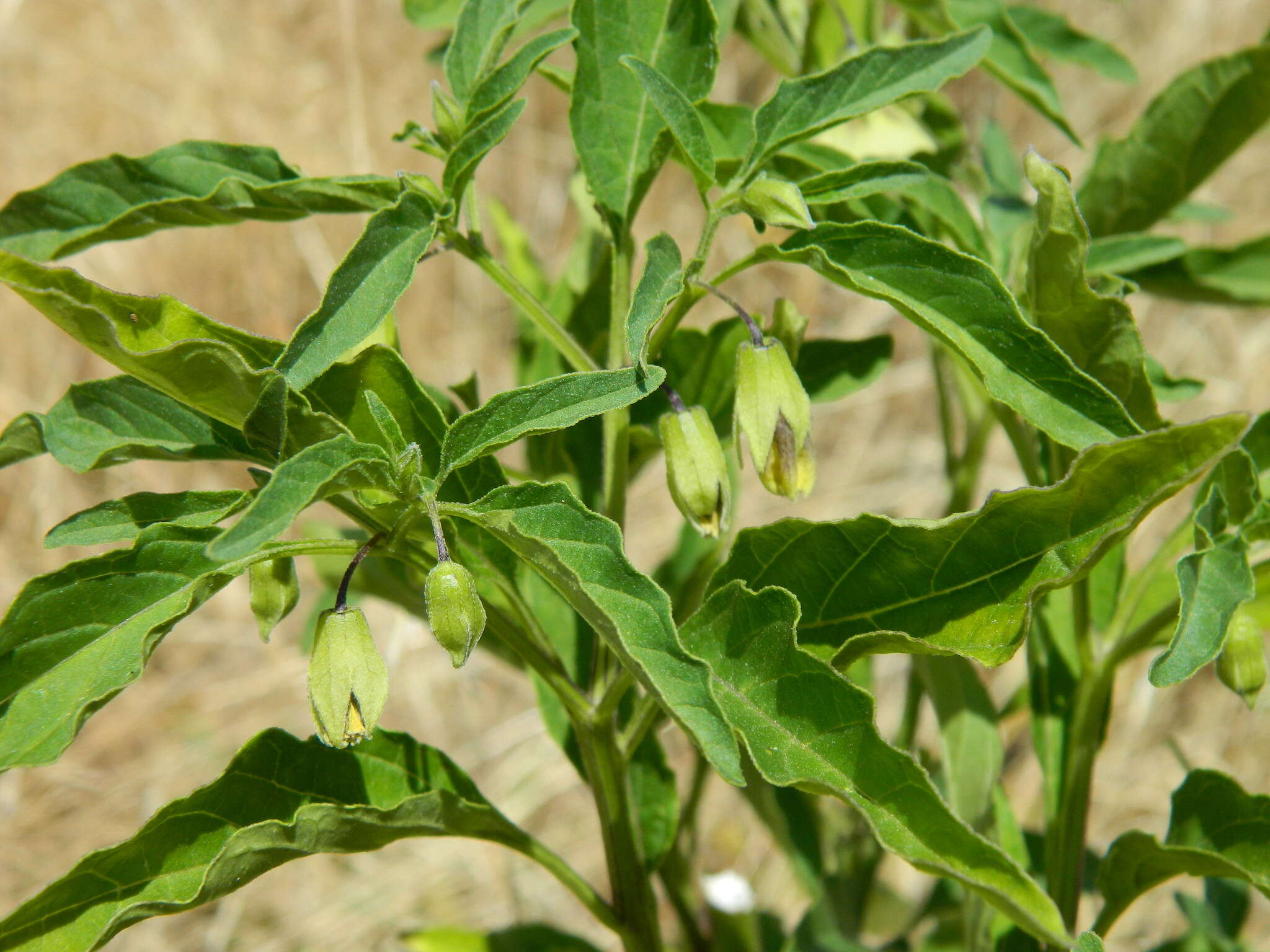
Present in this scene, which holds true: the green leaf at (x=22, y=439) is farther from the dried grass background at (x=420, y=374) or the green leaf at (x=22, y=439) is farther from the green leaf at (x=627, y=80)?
the dried grass background at (x=420, y=374)

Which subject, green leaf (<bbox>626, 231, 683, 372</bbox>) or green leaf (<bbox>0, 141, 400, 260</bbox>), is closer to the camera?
green leaf (<bbox>626, 231, 683, 372</bbox>)

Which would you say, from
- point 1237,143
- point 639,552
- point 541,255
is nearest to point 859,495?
point 639,552

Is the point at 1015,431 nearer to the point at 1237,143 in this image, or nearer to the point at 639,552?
the point at 1237,143

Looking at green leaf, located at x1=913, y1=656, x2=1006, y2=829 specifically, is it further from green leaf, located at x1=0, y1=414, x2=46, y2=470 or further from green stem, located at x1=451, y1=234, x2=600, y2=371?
green leaf, located at x1=0, y1=414, x2=46, y2=470

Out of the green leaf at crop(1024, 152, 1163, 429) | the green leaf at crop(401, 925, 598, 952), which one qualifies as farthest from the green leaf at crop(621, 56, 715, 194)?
the green leaf at crop(401, 925, 598, 952)

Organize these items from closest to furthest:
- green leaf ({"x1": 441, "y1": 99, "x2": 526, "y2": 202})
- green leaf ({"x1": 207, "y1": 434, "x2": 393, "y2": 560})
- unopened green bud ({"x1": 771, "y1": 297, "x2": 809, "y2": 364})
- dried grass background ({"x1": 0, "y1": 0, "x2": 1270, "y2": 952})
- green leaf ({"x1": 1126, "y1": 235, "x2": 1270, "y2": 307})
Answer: green leaf ({"x1": 207, "y1": 434, "x2": 393, "y2": 560})
green leaf ({"x1": 441, "y1": 99, "x2": 526, "y2": 202})
unopened green bud ({"x1": 771, "y1": 297, "x2": 809, "y2": 364})
green leaf ({"x1": 1126, "y1": 235, "x2": 1270, "y2": 307})
dried grass background ({"x1": 0, "y1": 0, "x2": 1270, "y2": 952})

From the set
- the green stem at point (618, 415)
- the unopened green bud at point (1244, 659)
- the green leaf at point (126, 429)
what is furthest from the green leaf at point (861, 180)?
the green leaf at point (126, 429)

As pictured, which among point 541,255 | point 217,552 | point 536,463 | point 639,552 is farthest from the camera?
point 541,255

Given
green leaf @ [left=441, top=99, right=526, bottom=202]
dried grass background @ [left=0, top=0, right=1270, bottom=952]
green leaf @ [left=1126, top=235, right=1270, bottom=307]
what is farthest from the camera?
dried grass background @ [left=0, top=0, right=1270, bottom=952]
